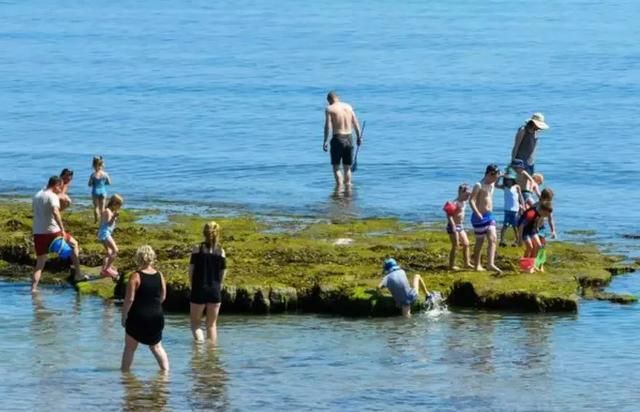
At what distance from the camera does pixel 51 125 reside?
162 feet

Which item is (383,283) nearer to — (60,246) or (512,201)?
(60,246)

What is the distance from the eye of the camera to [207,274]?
18.4m

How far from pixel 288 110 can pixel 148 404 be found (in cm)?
3871

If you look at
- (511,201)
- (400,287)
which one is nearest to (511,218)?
(511,201)

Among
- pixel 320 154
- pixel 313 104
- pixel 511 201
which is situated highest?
pixel 313 104

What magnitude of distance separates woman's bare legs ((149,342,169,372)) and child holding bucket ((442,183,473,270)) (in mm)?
6355

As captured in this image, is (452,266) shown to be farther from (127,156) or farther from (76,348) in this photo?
(127,156)

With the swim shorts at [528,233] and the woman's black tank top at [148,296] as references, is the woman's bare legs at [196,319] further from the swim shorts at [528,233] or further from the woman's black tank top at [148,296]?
the swim shorts at [528,233]

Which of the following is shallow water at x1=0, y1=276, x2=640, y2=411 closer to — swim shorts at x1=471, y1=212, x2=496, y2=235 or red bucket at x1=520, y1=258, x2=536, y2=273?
red bucket at x1=520, y1=258, x2=536, y2=273

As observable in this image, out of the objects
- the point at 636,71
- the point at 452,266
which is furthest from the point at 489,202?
the point at 636,71

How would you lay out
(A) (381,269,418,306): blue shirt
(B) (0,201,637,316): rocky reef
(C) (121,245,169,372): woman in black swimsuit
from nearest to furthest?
(C) (121,245,169,372): woman in black swimsuit → (A) (381,269,418,306): blue shirt → (B) (0,201,637,316): rocky reef

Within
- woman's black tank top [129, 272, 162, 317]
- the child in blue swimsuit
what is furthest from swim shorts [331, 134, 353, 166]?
woman's black tank top [129, 272, 162, 317]

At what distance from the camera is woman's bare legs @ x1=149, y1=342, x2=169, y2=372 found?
1708 cm

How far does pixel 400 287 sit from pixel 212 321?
2777 millimetres
